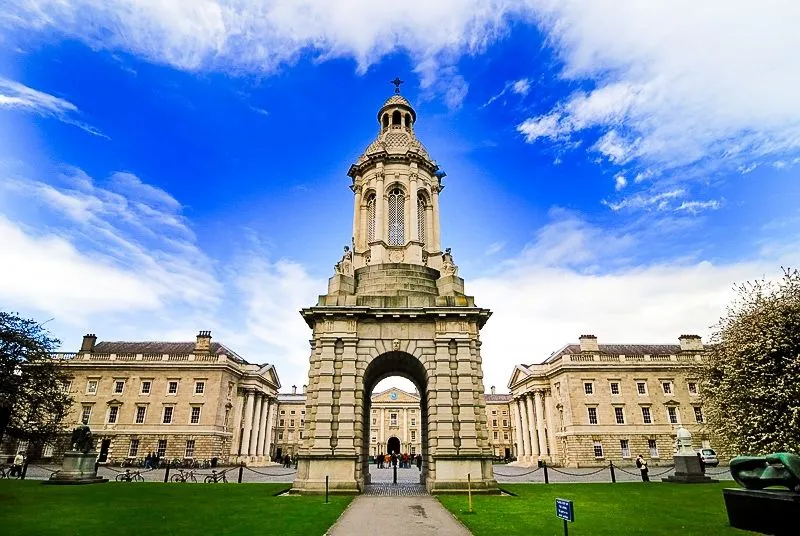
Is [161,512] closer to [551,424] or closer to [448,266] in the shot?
[448,266]

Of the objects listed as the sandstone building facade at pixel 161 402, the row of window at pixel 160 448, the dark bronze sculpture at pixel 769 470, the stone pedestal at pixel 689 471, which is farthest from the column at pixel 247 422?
the dark bronze sculpture at pixel 769 470

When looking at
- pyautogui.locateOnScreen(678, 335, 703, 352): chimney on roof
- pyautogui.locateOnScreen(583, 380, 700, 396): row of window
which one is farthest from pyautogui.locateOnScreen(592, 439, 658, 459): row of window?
pyautogui.locateOnScreen(678, 335, 703, 352): chimney on roof

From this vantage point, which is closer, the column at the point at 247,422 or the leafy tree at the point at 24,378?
the leafy tree at the point at 24,378

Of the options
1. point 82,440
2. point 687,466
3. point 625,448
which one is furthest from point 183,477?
point 625,448

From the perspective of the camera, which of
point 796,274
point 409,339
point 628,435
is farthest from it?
point 628,435

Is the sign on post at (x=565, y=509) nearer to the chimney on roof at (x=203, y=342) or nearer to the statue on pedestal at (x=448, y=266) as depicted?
the statue on pedestal at (x=448, y=266)

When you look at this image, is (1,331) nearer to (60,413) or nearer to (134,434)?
(60,413)

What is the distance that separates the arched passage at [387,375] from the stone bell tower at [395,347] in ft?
0.32

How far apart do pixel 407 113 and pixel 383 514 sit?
2510cm

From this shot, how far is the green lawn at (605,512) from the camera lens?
12047mm

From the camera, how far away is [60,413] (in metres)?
24.0

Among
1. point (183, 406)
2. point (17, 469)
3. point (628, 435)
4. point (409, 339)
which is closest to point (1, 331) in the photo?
point (409, 339)

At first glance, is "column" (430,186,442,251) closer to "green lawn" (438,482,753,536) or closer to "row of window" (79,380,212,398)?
"green lawn" (438,482,753,536)

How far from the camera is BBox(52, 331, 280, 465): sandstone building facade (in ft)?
168
